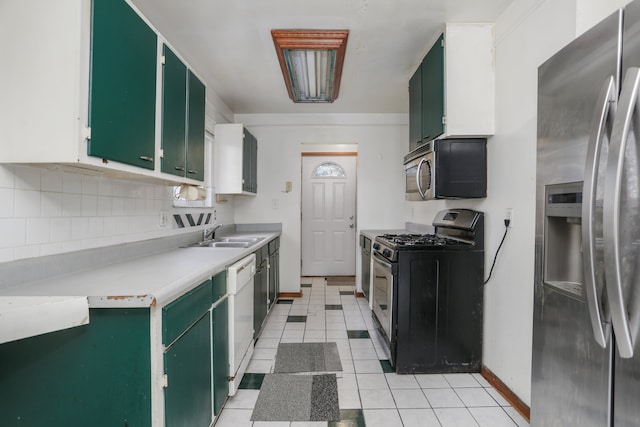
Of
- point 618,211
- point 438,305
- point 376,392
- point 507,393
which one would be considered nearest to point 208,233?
point 376,392

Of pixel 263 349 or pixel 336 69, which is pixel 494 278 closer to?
pixel 263 349

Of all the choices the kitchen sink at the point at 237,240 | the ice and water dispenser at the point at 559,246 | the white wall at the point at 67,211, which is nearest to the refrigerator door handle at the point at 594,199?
the ice and water dispenser at the point at 559,246

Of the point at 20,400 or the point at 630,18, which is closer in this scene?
the point at 630,18

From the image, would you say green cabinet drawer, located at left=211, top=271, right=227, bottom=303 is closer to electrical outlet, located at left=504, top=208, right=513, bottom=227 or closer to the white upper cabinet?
the white upper cabinet

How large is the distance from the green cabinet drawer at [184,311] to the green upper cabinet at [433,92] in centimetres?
189

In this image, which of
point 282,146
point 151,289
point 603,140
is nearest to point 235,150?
point 282,146

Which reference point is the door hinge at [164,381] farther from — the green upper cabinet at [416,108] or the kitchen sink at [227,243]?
the green upper cabinet at [416,108]

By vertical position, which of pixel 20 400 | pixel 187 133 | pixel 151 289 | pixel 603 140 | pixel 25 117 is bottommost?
pixel 20 400

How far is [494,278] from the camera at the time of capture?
2.25 metres

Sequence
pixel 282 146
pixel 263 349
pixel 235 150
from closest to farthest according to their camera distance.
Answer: pixel 263 349
pixel 235 150
pixel 282 146

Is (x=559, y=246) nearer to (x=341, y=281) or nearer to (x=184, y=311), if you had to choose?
(x=184, y=311)

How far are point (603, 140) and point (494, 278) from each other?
5.08 feet

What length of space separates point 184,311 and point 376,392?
1.45 metres

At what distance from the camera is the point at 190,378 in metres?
1.39
